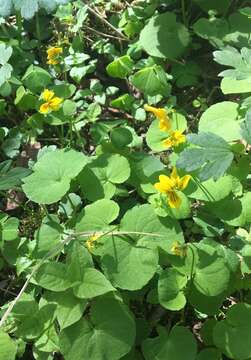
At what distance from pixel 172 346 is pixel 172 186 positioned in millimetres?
475

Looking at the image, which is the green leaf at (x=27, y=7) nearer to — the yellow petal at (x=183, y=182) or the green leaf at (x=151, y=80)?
the green leaf at (x=151, y=80)

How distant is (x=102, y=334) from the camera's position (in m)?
1.58

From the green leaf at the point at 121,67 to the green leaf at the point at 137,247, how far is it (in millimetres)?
849

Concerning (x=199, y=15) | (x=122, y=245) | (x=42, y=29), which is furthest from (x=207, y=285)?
(x=42, y=29)

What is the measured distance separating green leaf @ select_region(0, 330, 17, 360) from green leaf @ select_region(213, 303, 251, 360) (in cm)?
59

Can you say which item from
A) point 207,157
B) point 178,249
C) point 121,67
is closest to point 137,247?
point 178,249

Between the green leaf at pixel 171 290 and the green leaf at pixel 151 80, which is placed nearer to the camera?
the green leaf at pixel 171 290


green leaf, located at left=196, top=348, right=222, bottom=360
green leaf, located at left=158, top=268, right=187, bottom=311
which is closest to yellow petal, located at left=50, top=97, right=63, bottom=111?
green leaf, located at left=158, top=268, right=187, bottom=311

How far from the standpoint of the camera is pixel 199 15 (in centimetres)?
268

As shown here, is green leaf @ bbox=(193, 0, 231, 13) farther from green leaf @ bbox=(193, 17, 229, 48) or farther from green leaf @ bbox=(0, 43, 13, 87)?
green leaf @ bbox=(0, 43, 13, 87)

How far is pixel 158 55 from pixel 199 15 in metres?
0.41

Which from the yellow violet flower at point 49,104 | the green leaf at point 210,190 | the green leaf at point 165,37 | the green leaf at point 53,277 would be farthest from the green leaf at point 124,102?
the green leaf at point 53,277

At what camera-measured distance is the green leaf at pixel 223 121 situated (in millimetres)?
1963

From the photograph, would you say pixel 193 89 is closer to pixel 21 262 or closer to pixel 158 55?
pixel 158 55
